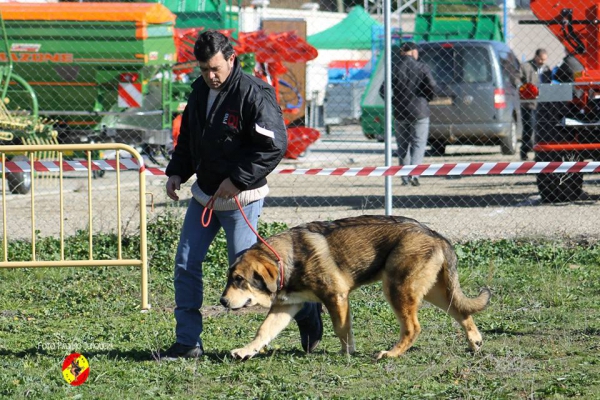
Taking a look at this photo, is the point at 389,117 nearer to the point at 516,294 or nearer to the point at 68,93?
the point at 516,294

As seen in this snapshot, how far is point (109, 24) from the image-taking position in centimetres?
1440

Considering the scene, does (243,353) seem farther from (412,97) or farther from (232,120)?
(412,97)

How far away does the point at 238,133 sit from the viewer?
17.3 feet

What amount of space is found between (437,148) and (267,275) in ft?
41.2

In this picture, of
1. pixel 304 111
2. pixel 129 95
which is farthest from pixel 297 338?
pixel 304 111

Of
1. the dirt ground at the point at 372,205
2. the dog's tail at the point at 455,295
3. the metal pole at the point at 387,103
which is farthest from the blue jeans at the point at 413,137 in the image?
the dog's tail at the point at 455,295

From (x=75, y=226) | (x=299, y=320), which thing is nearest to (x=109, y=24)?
(x=75, y=226)

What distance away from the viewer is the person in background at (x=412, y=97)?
12.9 m

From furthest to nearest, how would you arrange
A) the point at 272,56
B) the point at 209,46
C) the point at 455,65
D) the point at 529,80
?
the point at 272,56 < the point at 529,80 < the point at 455,65 < the point at 209,46

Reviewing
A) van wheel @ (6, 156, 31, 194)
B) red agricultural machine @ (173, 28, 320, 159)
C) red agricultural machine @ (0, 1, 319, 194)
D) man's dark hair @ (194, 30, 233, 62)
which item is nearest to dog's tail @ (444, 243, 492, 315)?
man's dark hair @ (194, 30, 233, 62)

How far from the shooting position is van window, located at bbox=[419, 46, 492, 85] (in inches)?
615

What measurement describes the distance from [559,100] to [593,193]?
2452mm

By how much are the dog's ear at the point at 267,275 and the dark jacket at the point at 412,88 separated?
314 inches

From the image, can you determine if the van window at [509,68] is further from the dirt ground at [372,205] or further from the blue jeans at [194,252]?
the blue jeans at [194,252]
